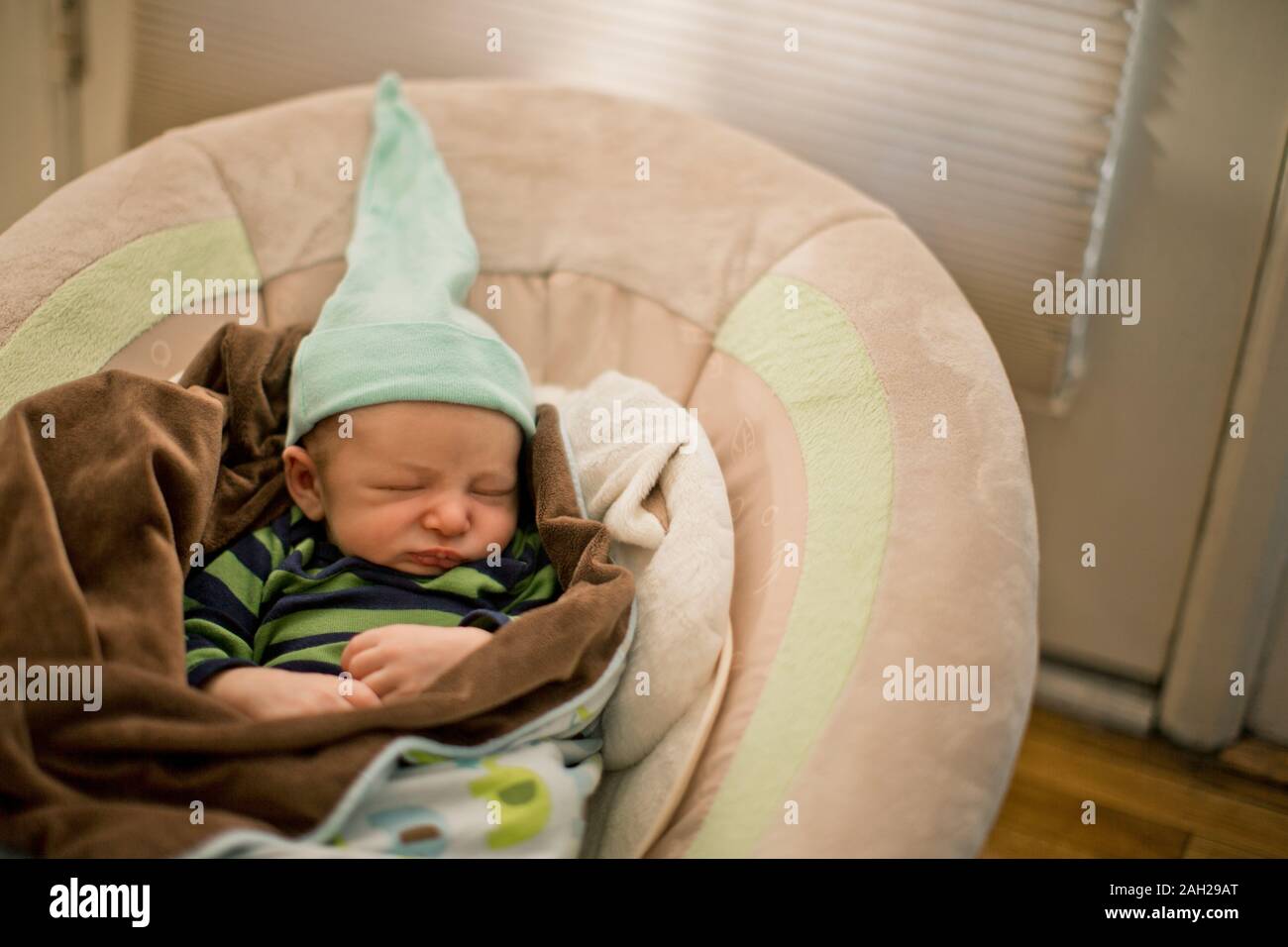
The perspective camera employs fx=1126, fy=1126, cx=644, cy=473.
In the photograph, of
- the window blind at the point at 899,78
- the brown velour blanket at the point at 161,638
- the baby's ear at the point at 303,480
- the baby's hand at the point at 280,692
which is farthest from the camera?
the window blind at the point at 899,78

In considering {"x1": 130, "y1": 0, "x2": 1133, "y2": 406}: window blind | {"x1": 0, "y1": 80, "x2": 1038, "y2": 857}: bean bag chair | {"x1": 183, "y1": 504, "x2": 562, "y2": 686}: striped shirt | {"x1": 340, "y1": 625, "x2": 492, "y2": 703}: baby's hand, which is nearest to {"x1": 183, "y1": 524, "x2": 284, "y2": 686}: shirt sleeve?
{"x1": 183, "y1": 504, "x2": 562, "y2": 686}: striped shirt

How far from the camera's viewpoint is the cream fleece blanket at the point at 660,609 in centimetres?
108

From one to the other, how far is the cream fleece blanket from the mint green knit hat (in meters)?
0.13

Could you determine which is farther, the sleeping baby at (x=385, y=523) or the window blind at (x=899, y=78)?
the window blind at (x=899, y=78)

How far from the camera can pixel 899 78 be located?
1641 mm

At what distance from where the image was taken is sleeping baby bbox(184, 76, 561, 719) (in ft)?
3.50

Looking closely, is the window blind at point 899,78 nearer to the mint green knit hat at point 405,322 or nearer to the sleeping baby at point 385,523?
the mint green knit hat at point 405,322

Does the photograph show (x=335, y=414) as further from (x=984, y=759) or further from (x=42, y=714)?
(x=984, y=759)

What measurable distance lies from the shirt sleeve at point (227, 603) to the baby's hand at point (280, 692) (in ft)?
0.09

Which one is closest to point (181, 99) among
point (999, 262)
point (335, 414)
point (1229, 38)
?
point (335, 414)

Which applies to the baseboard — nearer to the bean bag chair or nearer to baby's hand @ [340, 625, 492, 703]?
the bean bag chair

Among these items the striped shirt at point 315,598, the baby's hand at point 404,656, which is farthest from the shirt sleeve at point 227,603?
the baby's hand at point 404,656

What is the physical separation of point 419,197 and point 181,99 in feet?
2.73

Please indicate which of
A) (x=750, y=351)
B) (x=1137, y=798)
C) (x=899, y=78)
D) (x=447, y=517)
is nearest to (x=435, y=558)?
(x=447, y=517)
